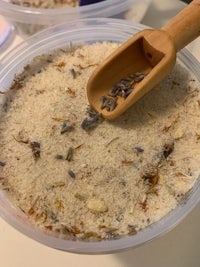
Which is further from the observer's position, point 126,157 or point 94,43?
point 94,43

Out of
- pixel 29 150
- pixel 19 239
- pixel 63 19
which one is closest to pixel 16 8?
pixel 63 19

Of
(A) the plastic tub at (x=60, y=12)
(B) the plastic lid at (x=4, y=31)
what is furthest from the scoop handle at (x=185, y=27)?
(B) the plastic lid at (x=4, y=31)

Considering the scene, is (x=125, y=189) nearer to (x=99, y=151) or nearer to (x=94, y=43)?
(x=99, y=151)

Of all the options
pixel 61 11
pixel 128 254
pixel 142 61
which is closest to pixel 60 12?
pixel 61 11

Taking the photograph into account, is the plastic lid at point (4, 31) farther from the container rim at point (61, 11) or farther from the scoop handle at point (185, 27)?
the scoop handle at point (185, 27)

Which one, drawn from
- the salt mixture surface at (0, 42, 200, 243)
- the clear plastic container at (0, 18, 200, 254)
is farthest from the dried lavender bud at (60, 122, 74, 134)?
the clear plastic container at (0, 18, 200, 254)

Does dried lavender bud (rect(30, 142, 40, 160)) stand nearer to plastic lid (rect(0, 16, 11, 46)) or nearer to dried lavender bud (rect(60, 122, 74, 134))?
dried lavender bud (rect(60, 122, 74, 134))
